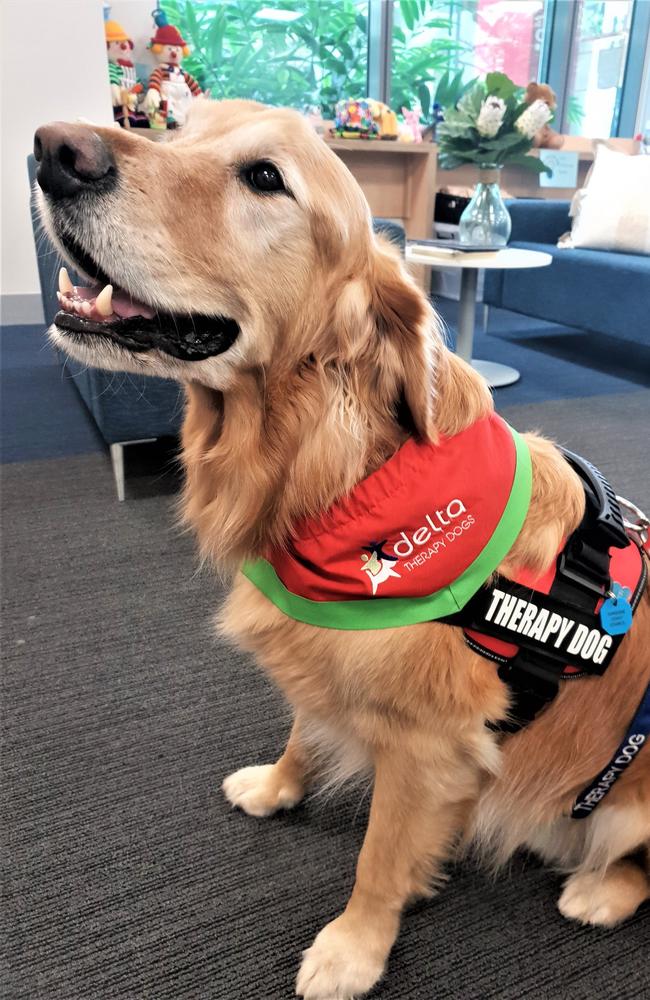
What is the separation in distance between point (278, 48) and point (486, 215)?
295 cm

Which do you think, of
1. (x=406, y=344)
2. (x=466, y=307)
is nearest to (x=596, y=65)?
(x=466, y=307)

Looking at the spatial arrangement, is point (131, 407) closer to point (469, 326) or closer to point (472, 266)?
point (472, 266)

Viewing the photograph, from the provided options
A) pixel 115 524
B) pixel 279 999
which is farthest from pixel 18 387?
pixel 279 999

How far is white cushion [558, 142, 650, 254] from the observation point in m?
4.59

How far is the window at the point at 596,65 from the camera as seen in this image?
23.1 feet

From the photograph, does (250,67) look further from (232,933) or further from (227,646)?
(232,933)

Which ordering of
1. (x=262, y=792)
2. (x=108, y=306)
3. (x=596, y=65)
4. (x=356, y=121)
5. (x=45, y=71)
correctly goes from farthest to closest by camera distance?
(x=596, y=65) < (x=356, y=121) < (x=45, y=71) < (x=262, y=792) < (x=108, y=306)

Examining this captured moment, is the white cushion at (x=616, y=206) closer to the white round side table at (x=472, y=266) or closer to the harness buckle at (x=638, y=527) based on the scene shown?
the white round side table at (x=472, y=266)

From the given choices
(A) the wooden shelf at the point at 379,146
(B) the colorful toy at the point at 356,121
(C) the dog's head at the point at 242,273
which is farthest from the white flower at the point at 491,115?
(C) the dog's head at the point at 242,273

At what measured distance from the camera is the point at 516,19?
6.74 meters

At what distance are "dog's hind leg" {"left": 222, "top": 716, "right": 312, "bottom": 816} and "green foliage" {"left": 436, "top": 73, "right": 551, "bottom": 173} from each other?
3.76 m

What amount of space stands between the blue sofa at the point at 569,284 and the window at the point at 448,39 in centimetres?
192

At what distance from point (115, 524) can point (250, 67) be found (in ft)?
16.0

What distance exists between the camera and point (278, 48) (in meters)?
5.86
